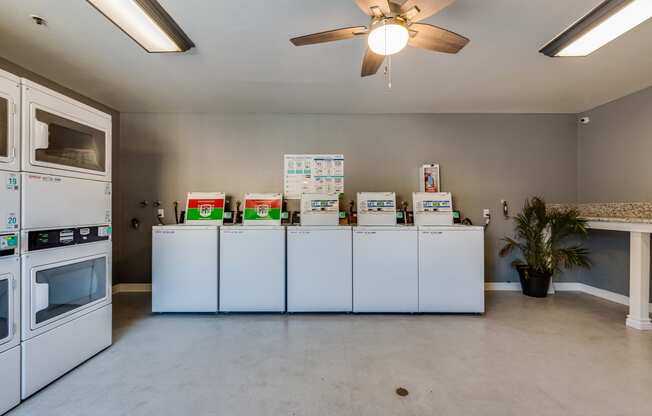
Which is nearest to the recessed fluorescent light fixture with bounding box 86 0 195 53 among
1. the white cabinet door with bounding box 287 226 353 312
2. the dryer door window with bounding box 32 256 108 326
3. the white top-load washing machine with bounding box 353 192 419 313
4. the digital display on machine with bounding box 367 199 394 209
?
the dryer door window with bounding box 32 256 108 326

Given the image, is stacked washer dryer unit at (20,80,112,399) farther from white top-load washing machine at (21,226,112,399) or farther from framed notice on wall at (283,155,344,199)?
framed notice on wall at (283,155,344,199)

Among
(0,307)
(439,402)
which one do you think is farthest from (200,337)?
(439,402)

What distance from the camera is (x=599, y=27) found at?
2.02 m

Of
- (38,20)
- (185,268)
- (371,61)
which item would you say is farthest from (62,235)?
(371,61)

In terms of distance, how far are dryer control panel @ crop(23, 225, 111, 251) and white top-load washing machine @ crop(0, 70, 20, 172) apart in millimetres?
448

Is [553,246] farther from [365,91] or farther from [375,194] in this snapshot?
[365,91]

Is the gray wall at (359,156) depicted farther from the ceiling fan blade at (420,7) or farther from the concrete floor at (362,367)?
the ceiling fan blade at (420,7)

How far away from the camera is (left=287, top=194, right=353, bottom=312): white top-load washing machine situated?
10.5 feet

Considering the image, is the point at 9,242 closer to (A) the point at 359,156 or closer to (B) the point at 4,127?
(B) the point at 4,127

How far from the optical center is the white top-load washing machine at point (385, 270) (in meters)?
3.20

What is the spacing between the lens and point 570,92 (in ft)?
10.9

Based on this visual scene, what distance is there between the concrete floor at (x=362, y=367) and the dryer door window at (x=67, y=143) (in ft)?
5.33

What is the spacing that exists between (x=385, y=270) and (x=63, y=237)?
2933mm

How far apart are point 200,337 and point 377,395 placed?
5.86 feet
